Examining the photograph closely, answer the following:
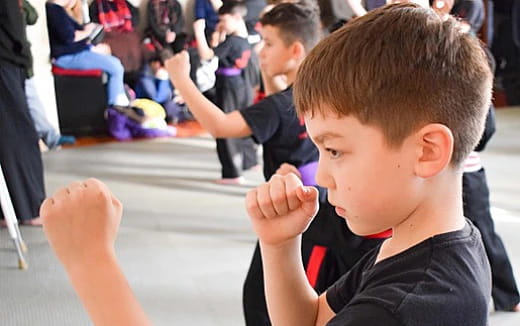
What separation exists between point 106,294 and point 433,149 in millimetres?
394

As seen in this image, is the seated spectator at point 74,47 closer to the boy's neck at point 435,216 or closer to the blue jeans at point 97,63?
the blue jeans at point 97,63

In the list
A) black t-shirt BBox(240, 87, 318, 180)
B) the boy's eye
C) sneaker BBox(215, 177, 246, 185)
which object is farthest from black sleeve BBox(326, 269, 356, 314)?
sneaker BBox(215, 177, 246, 185)

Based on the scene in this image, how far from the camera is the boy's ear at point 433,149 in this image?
68 cm

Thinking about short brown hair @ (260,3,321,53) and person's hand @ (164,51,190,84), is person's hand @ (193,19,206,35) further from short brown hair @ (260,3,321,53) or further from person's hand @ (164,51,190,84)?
person's hand @ (164,51,190,84)

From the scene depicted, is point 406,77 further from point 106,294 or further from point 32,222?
point 32,222

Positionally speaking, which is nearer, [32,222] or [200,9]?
[200,9]

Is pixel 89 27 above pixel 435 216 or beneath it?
beneath

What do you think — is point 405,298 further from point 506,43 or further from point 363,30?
point 506,43

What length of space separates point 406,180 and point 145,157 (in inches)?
140

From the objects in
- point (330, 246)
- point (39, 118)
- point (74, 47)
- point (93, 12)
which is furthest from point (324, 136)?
point (39, 118)

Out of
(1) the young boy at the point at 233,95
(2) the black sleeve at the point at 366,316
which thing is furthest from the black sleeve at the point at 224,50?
(2) the black sleeve at the point at 366,316

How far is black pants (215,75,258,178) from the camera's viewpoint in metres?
3.53

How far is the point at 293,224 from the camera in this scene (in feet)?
2.69

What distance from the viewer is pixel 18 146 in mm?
2748
